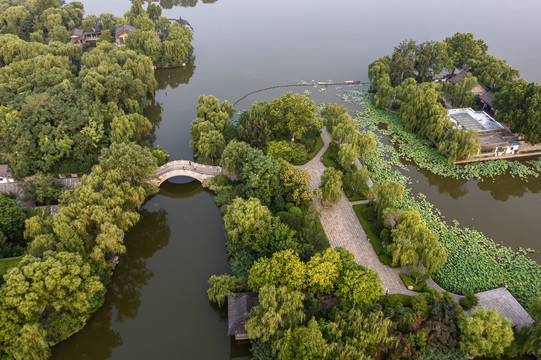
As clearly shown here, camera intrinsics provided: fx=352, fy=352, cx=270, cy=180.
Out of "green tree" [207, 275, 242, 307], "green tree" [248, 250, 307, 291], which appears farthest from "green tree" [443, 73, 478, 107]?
"green tree" [207, 275, 242, 307]

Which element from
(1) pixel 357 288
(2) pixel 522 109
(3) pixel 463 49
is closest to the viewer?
(1) pixel 357 288

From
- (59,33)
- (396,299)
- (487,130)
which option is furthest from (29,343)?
(59,33)

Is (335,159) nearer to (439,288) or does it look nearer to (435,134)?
(435,134)

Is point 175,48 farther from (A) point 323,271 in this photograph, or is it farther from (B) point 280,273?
(A) point 323,271

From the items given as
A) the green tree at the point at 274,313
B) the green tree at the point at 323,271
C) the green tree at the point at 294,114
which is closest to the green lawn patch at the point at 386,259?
the green tree at the point at 323,271

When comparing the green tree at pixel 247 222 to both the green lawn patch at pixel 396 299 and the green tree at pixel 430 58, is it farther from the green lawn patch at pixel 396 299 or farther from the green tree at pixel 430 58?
the green tree at pixel 430 58

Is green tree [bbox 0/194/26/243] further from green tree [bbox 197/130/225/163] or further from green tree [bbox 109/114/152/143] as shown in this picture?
green tree [bbox 197/130/225/163]
